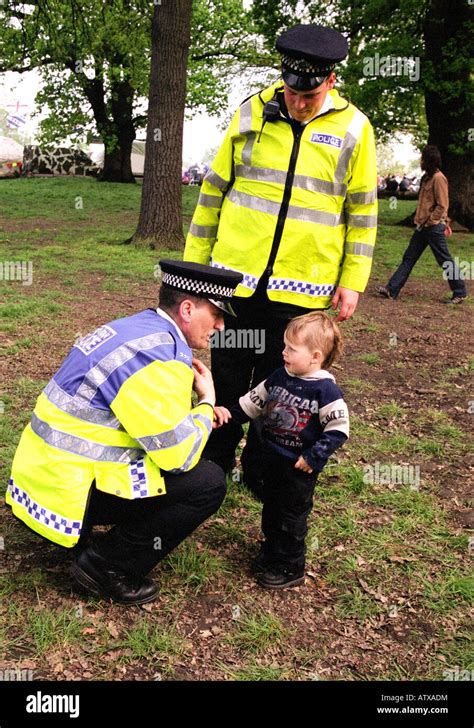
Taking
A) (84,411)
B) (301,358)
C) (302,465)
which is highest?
(301,358)

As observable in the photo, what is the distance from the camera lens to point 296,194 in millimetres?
3469

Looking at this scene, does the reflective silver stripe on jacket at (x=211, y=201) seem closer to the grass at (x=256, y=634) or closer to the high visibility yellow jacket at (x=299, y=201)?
the high visibility yellow jacket at (x=299, y=201)

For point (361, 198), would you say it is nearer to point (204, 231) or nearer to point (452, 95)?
point (204, 231)

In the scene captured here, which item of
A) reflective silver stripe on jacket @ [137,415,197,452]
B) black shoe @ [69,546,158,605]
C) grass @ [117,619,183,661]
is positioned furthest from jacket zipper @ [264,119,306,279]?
grass @ [117,619,183,661]

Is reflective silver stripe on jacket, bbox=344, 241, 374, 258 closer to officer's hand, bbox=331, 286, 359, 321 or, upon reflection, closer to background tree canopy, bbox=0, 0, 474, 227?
officer's hand, bbox=331, 286, 359, 321

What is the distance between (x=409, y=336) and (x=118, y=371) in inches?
228

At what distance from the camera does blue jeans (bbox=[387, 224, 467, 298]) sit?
9.50 m

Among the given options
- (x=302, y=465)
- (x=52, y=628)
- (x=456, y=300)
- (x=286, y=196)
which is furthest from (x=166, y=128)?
(x=52, y=628)

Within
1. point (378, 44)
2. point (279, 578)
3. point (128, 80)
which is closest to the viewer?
point (279, 578)

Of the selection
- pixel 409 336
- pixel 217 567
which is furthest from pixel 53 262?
pixel 217 567

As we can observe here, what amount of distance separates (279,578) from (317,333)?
4.00 feet

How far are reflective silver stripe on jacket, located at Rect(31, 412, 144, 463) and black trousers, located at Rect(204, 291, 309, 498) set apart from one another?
805 mm

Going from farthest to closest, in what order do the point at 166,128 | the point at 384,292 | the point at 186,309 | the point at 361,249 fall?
1. the point at 166,128
2. the point at 384,292
3. the point at 361,249
4. the point at 186,309

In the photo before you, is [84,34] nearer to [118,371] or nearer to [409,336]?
[409,336]
